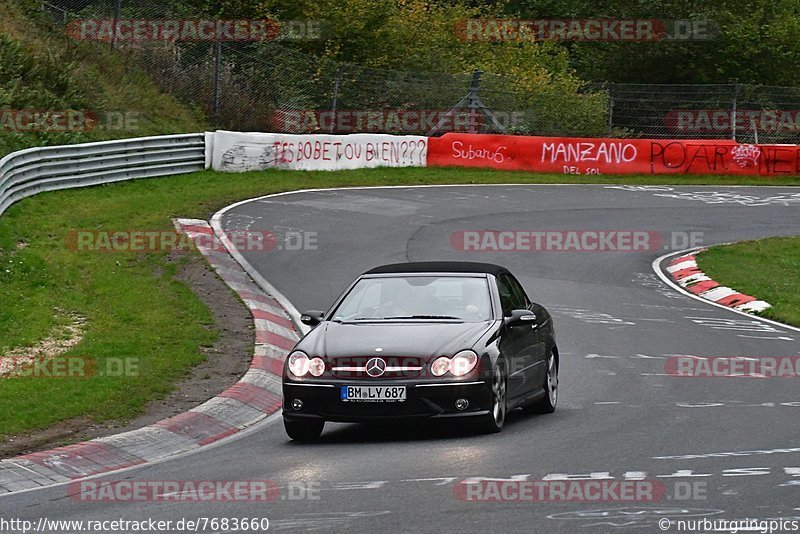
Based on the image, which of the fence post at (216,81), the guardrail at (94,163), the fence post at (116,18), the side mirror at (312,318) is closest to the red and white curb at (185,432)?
the side mirror at (312,318)

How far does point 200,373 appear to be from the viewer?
44.5 ft

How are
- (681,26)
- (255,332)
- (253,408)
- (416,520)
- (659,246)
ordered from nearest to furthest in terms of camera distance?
(416,520) < (253,408) < (255,332) < (659,246) < (681,26)

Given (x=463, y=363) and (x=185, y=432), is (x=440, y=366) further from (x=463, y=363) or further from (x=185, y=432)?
(x=185, y=432)

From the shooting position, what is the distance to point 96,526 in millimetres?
7484

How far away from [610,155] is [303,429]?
26114mm

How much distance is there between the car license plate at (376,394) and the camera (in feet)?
33.3

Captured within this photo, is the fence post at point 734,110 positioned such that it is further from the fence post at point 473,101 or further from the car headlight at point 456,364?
the car headlight at point 456,364

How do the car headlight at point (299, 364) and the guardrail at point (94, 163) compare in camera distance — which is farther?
the guardrail at point (94, 163)

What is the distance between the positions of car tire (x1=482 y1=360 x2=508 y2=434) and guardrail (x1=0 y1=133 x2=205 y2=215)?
1252cm

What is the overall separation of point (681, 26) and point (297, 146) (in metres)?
23.1

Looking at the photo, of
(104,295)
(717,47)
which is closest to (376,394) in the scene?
(104,295)

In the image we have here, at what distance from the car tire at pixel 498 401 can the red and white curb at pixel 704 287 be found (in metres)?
9.19

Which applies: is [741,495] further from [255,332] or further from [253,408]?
[255,332]

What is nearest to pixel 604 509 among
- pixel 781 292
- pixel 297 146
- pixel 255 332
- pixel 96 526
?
pixel 96 526
